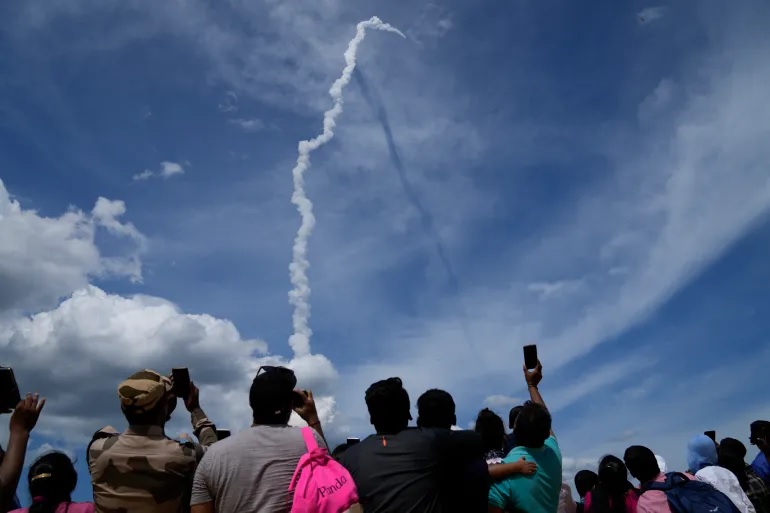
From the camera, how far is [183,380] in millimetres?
6977

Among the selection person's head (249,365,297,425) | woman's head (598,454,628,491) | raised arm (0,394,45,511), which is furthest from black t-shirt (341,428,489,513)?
woman's head (598,454,628,491)

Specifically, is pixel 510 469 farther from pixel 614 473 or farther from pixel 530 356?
pixel 614 473

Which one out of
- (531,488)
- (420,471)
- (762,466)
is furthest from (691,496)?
(420,471)

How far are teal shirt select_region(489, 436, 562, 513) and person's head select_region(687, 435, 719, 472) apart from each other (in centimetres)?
437

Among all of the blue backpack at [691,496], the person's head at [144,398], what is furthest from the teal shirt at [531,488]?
the person's head at [144,398]

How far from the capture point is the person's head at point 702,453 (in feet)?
32.9

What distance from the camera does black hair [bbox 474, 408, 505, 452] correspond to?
791 cm

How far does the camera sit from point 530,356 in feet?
29.1

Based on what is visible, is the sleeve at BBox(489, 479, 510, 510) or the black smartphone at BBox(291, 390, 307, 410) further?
the sleeve at BBox(489, 479, 510, 510)

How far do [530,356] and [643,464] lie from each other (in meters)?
2.09

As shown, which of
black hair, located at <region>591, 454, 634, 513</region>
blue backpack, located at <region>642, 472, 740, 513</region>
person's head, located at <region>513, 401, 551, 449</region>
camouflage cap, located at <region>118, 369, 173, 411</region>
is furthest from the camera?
black hair, located at <region>591, 454, 634, 513</region>

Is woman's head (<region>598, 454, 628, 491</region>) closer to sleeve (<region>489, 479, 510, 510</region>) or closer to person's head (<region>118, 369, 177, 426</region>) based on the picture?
sleeve (<region>489, 479, 510, 510</region>)

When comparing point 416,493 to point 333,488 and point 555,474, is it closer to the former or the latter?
point 333,488

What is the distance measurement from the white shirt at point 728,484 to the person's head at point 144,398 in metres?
7.90
